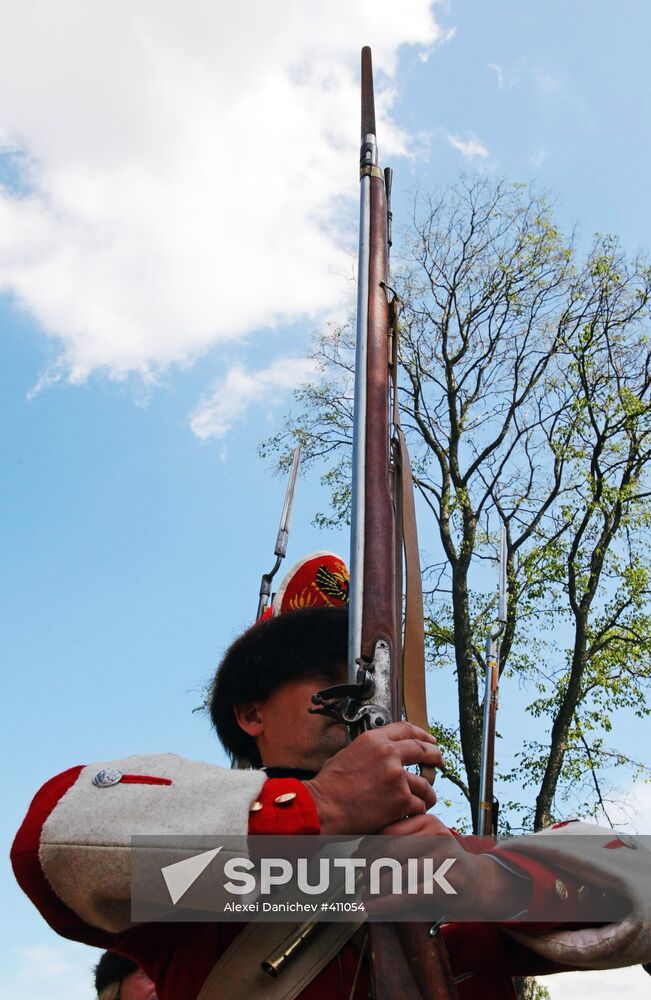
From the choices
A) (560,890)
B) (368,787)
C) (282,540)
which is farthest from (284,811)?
(282,540)

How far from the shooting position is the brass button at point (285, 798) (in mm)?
1894

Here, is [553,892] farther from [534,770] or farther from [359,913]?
[534,770]

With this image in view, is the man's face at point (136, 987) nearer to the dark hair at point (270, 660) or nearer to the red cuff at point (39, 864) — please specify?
the dark hair at point (270, 660)

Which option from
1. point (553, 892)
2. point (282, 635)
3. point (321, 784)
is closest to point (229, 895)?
point (321, 784)

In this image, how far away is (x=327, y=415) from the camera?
16750 mm

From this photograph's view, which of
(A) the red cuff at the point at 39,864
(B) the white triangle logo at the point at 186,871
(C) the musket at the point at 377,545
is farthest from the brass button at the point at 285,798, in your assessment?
(A) the red cuff at the point at 39,864

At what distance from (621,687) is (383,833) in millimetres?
13286

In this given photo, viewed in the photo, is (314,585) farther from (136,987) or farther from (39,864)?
(136,987)

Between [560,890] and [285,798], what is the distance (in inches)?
27.0

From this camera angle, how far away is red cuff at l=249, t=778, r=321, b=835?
1853 millimetres

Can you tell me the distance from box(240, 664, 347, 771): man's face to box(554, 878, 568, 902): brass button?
619mm

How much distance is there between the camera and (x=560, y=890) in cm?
211

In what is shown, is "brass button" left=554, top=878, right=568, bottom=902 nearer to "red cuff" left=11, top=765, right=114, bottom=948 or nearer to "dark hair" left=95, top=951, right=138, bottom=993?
"red cuff" left=11, top=765, right=114, bottom=948

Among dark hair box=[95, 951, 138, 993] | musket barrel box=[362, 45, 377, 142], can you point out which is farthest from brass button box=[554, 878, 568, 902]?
dark hair box=[95, 951, 138, 993]
